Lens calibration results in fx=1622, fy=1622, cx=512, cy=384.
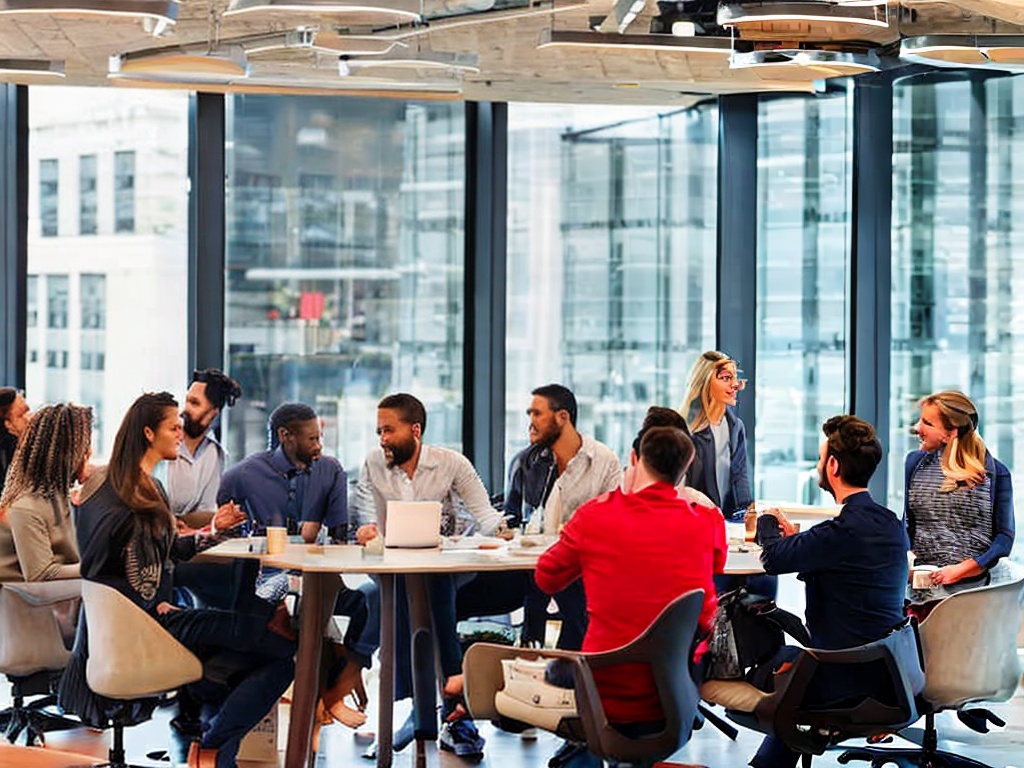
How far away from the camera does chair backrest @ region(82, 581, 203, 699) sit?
5457mm

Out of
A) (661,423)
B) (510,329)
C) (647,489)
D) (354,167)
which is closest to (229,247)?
(354,167)

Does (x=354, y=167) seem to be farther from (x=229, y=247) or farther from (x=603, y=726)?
(x=603, y=726)

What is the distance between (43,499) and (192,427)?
4.58 ft

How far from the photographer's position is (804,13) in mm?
6055

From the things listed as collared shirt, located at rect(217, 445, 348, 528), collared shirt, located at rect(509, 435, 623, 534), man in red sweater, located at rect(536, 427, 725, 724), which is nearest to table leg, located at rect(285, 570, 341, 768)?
collared shirt, located at rect(217, 445, 348, 528)

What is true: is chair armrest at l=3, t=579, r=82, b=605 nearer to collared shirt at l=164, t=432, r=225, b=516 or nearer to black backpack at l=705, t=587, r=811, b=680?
collared shirt at l=164, t=432, r=225, b=516

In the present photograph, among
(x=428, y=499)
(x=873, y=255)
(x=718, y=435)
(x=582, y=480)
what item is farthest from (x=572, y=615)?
(x=873, y=255)

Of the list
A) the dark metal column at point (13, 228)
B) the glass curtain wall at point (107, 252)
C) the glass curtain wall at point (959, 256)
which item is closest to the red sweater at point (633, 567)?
the glass curtain wall at point (959, 256)

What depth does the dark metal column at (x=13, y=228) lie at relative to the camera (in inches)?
371

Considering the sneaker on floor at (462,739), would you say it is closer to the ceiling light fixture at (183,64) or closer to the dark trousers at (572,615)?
the dark trousers at (572,615)

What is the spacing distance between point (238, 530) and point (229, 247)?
360 cm

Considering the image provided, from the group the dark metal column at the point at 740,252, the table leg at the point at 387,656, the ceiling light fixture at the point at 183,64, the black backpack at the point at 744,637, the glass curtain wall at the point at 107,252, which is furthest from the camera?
the dark metal column at the point at 740,252

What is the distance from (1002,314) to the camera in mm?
9172

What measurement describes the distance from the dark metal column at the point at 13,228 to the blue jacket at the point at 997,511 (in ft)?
17.5
